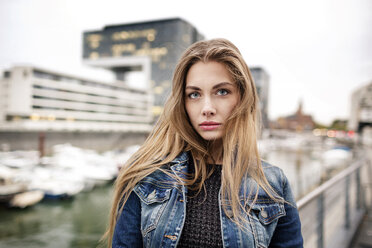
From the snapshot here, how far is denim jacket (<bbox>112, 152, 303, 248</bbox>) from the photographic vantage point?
1.06 metres

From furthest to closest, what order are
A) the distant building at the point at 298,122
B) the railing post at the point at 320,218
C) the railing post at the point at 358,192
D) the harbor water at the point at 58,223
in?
the distant building at the point at 298,122 → the harbor water at the point at 58,223 → the railing post at the point at 358,192 → the railing post at the point at 320,218

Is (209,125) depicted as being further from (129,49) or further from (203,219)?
(129,49)

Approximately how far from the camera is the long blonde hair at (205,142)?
1.17 m

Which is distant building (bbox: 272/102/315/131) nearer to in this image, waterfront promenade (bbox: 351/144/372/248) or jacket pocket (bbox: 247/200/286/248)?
waterfront promenade (bbox: 351/144/372/248)

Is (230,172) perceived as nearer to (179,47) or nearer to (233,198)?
(233,198)

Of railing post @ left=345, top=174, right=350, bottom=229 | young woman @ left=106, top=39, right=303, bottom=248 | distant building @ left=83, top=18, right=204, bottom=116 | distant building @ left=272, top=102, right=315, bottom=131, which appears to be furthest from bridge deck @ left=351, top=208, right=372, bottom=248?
distant building @ left=272, top=102, right=315, bottom=131

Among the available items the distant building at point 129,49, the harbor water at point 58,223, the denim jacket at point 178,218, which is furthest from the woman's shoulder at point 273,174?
the distant building at point 129,49

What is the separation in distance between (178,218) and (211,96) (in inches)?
22.6

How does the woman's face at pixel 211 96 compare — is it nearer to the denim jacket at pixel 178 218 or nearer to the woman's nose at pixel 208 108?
the woman's nose at pixel 208 108

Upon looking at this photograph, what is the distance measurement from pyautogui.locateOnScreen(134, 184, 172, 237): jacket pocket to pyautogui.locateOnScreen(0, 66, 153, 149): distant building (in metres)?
33.3

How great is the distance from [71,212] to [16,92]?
27883mm

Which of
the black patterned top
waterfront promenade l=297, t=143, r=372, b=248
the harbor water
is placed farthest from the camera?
the harbor water

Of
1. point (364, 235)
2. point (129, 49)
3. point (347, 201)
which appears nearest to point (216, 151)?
point (347, 201)

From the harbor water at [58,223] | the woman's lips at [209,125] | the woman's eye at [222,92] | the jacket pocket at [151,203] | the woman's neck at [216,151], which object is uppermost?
the woman's eye at [222,92]
